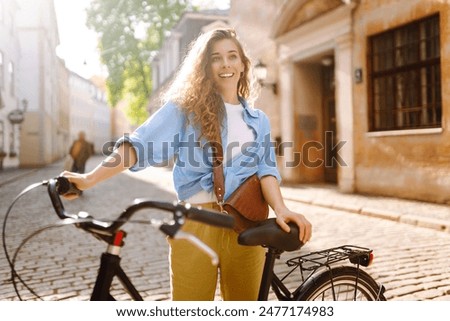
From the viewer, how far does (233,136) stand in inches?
73.0

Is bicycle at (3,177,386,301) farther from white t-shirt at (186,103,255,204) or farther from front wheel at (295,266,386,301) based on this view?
white t-shirt at (186,103,255,204)

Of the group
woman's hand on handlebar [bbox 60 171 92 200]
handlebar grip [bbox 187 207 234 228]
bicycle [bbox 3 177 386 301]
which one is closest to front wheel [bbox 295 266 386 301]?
bicycle [bbox 3 177 386 301]

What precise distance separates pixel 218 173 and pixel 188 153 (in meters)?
0.14

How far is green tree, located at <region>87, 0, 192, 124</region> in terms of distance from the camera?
28859 mm

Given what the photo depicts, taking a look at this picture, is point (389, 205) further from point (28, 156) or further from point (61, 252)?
point (28, 156)

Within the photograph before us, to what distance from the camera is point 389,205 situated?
7863mm

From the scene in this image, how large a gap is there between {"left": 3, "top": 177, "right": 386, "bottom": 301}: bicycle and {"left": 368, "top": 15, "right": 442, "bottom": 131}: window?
6990 mm

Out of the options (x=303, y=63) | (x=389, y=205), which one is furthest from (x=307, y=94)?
(x=389, y=205)

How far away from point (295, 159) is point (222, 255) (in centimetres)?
1124

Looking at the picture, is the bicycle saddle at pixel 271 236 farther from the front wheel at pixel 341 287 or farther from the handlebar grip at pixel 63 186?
the handlebar grip at pixel 63 186

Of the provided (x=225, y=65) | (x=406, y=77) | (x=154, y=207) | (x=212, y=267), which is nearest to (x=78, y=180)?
(x=154, y=207)

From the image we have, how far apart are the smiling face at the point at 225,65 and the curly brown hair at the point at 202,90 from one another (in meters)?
0.02

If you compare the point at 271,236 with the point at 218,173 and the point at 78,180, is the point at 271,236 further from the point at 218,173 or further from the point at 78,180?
the point at 78,180

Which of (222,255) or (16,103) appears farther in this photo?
(16,103)
